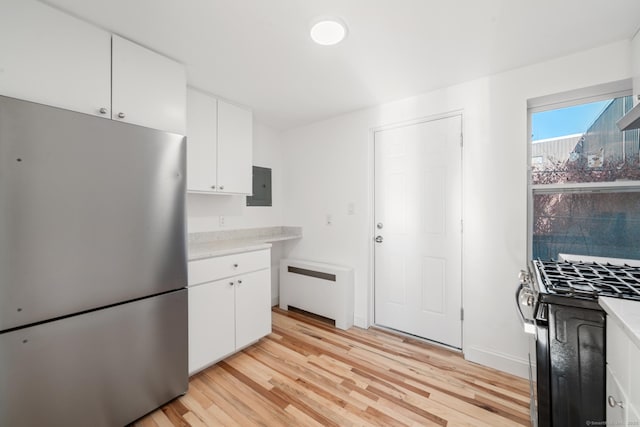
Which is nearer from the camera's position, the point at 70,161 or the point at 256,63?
the point at 70,161

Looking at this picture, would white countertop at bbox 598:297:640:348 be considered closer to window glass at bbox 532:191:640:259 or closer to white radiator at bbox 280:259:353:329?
window glass at bbox 532:191:640:259

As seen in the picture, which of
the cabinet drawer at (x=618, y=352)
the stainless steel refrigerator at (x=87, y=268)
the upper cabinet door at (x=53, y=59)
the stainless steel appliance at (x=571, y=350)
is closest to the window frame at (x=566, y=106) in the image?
the stainless steel appliance at (x=571, y=350)

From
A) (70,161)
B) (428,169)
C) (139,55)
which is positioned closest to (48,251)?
(70,161)

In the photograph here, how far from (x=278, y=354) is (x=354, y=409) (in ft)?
2.81

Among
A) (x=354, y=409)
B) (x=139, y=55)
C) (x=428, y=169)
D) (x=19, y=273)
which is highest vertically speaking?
(x=139, y=55)

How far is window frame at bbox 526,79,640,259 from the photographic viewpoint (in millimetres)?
1709

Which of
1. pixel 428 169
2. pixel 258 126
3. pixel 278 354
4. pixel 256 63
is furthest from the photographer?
pixel 258 126

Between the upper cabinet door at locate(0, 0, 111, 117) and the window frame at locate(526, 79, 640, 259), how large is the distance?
2.89m

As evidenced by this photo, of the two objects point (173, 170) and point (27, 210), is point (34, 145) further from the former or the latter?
point (173, 170)

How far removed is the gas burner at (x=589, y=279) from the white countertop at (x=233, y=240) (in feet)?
6.63

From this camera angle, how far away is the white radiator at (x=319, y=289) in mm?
2729

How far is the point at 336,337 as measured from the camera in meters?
2.54

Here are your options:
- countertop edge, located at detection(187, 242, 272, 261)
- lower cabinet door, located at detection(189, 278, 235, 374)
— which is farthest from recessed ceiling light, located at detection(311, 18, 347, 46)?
lower cabinet door, located at detection(189, 278, 235, 374)

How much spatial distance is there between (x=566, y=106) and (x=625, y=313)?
1.77 meters
